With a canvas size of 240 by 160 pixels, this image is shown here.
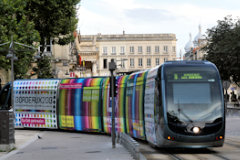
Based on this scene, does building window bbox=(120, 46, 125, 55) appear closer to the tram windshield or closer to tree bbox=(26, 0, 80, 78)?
tree bbox=(26, 0, 80, 78)

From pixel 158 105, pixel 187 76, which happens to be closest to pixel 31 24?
pixel 158 105

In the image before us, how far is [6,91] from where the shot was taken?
31609mm

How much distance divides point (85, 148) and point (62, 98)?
907 centimetres

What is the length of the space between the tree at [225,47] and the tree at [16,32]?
27.7 meters

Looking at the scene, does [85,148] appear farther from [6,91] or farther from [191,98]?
[6,91]

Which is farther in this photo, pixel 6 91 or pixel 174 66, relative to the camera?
pixel 6 91

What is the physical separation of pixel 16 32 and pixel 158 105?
867 inches

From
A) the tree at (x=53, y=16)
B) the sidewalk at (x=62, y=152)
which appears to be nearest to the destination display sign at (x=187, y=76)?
the sidewalk at (x=62, y=152)

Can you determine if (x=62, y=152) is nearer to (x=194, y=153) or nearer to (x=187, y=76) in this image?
(x=194, y=153)

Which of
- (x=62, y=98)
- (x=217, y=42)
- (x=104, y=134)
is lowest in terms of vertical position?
(x=104, y=134)

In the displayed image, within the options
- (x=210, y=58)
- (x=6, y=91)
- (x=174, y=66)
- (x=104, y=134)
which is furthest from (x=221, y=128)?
(x=210, y=58)

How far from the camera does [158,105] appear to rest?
1638cm

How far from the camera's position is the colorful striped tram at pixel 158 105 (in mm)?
15734

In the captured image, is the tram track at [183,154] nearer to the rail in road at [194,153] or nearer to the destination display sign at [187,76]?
the rail in road at [194,153]
